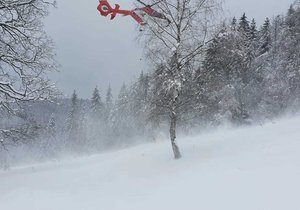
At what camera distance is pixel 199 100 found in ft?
55.0

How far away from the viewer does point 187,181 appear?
1002 centimetres

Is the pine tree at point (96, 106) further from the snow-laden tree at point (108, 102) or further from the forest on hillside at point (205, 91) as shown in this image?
the forest on hillside at point (205, 91)

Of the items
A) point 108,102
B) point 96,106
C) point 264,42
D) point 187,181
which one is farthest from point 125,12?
point 108,102

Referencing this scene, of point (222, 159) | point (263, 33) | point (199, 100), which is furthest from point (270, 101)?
point (222, 159)

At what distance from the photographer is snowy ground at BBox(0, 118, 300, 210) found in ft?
26.1

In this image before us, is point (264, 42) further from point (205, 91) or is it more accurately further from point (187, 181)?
point (187, 181)

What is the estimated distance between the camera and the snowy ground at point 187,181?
26.1ft

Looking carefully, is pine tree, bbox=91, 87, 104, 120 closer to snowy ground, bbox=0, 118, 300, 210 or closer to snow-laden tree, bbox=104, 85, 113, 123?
snow-laden tree, bbox=104, 85, 113, 123

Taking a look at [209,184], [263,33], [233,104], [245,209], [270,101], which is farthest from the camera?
[263,33]

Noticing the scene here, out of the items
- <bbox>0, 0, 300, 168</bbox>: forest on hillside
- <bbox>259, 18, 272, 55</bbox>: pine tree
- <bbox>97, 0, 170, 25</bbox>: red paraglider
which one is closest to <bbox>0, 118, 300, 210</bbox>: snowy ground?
<bbox>0, 0, 300, 168</bbox>: forest on hillside

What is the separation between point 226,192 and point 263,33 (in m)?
42.3

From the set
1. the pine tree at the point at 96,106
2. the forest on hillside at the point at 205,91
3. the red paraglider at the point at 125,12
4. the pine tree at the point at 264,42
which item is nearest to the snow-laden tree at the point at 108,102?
the pine tree at the point at 96,106

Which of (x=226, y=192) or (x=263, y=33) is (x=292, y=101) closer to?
(x=263, y=33)

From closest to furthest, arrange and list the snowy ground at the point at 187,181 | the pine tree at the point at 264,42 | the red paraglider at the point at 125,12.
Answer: the snowy ground at the point at 187,181 < the red paraglider at the point at 125,12 < the pine tree at the point at 264,42
